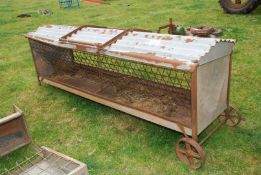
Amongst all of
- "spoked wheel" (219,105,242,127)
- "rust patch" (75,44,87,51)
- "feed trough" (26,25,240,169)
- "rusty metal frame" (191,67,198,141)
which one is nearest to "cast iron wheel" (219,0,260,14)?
"feed trough" (26,25,240,169)

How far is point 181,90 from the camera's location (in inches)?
210

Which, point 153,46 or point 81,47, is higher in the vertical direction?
point 153,46

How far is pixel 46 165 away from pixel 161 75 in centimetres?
230

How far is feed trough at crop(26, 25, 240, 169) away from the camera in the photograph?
12.6ft

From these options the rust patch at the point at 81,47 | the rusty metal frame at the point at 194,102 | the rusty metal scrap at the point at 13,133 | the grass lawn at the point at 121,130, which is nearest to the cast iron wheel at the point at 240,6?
the grass lawn at the point at 121,130

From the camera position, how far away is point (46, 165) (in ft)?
13.9

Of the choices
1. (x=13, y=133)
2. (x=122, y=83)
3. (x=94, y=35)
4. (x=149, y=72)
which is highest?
(x=94, y=35)

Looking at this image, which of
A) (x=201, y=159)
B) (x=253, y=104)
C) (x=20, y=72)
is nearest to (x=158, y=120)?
(x=201, y=159)

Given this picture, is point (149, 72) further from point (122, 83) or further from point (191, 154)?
point (191, 154)

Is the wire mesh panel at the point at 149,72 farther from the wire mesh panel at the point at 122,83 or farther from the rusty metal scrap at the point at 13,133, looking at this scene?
the rusty metal scrap at the point at 13,133

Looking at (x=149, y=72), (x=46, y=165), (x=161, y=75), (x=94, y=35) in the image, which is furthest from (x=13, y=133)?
(x=149, y=72)

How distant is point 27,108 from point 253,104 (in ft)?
15.0

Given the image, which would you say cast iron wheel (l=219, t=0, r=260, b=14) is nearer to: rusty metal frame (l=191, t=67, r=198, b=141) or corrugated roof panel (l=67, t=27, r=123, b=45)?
corrugated roof panel (l=67, t=27, r=123, b=45)

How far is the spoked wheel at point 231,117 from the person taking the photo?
4.87 metres
